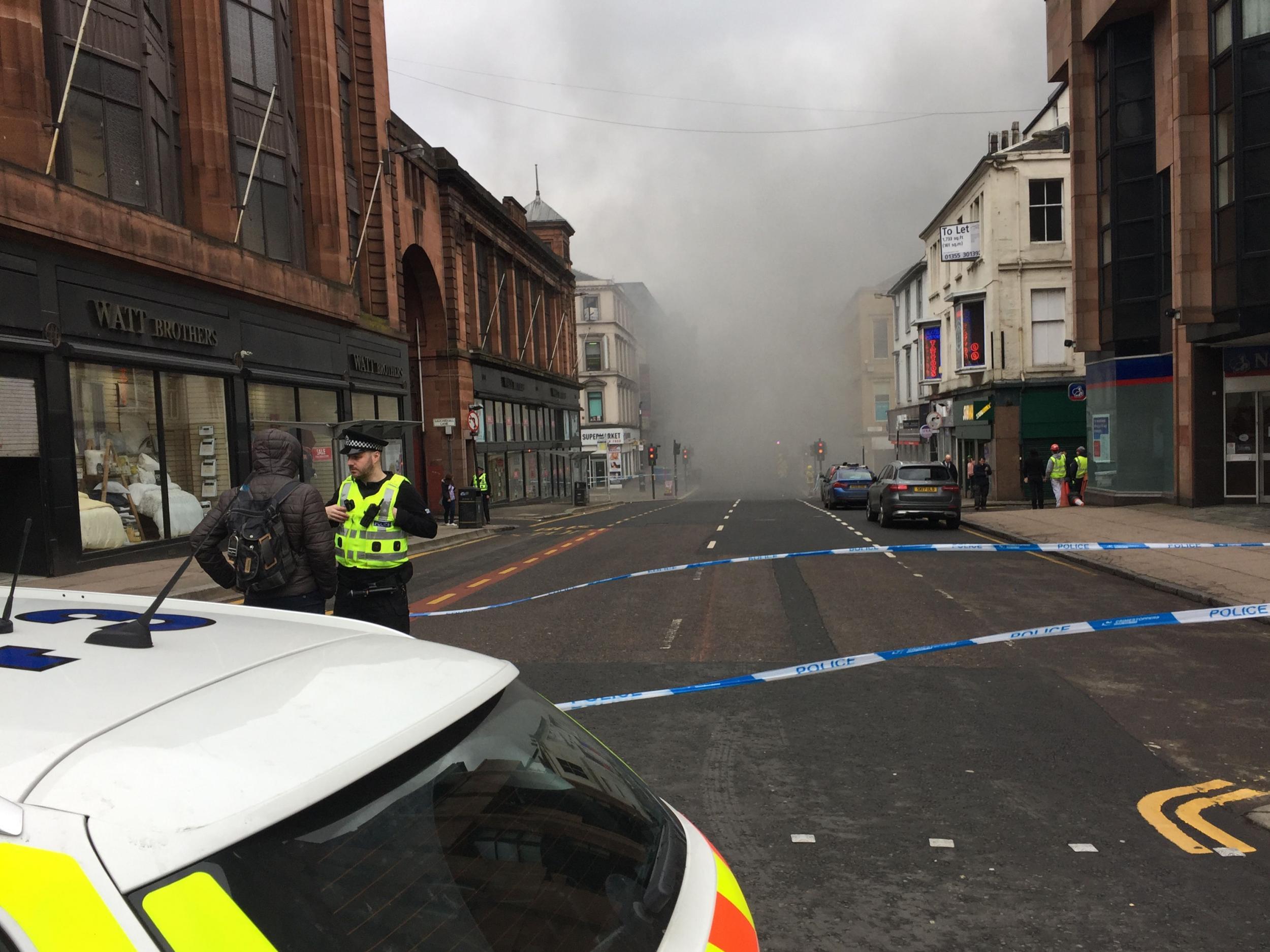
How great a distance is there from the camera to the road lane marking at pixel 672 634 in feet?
29.2

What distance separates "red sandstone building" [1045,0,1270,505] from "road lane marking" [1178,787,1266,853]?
18.4 m

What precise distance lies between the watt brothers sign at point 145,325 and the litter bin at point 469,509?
937 centimetres

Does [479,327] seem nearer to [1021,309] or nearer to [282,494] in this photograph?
[1021,309]

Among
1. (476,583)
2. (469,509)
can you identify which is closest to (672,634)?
(476,583)

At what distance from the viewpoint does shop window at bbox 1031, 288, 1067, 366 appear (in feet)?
113

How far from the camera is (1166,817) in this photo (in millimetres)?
4566

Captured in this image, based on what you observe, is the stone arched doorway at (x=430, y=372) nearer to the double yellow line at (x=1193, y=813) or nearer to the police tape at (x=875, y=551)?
the police tape at (x=875, y=551)

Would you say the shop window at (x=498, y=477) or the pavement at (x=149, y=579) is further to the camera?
the shop window at (x=498, y=477)

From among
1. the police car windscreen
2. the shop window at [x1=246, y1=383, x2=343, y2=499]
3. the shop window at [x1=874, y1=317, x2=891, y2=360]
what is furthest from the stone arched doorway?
the shop window at [x1=874, y1=317, x2=891, y2=360]

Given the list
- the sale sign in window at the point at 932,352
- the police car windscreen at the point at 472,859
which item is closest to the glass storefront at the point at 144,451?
the police car windscreen at the point at 472,859

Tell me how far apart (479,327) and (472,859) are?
41.2 meters

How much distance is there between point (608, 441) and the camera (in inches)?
3031

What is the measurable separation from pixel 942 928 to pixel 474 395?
3781cm

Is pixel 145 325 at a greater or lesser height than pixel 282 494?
greater
